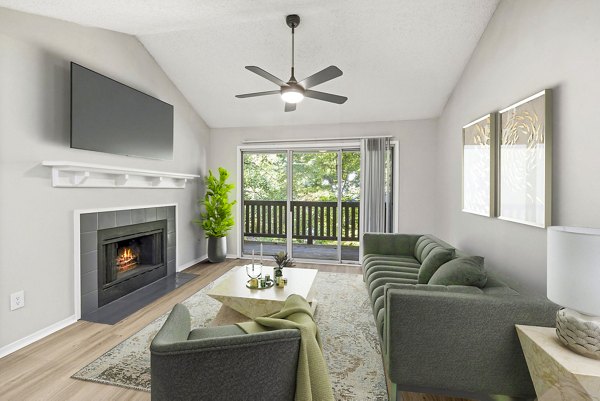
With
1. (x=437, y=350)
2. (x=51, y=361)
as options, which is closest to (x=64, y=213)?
(x=51, y=361)

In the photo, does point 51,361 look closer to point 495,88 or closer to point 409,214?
point 495,88

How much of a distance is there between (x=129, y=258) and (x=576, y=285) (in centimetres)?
410

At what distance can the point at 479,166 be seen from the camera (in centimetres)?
292

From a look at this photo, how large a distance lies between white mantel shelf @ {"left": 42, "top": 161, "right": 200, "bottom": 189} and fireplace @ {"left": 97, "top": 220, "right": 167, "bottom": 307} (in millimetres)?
482

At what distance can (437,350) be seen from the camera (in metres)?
1.52

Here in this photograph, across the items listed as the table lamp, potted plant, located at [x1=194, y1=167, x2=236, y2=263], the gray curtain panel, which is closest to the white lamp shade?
the table lamp

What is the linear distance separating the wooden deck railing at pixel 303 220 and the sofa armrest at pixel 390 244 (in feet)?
4.18

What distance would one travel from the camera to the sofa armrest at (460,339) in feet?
4.77

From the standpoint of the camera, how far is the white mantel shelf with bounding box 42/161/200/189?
2.58 metres

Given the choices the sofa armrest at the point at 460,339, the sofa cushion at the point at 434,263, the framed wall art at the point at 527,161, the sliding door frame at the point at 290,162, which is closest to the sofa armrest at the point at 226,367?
the sofa armrest at the point at 460,339

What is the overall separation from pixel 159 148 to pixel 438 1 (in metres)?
3.33

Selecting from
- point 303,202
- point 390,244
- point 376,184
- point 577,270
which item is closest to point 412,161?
point 376,184

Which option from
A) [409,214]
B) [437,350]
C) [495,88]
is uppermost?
[495,88]

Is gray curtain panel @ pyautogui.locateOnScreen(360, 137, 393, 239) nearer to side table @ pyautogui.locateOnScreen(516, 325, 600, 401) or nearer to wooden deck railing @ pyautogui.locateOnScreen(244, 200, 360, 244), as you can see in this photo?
wooden deck railing @ pyautogui.locateOnScreen(244, 200, 360, 244)
